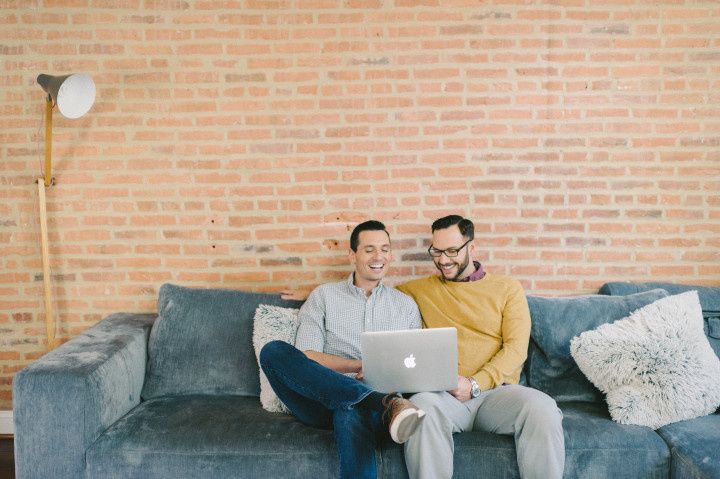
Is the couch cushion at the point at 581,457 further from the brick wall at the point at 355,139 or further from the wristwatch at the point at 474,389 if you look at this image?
the brick wall at the point at 355,139

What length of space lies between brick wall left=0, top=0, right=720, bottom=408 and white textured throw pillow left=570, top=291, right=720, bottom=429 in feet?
1.81

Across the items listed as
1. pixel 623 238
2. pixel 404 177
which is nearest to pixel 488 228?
pixel 404 177

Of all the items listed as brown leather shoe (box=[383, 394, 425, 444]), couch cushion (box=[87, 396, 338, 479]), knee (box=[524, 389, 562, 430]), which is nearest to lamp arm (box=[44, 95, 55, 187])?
couch cushion (box=[87, 396, 338, 479])

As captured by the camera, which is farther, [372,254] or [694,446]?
[372,254]

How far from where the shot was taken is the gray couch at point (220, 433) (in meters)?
2.14

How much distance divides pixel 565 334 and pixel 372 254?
924mm

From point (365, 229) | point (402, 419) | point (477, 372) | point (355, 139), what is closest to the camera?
point (402, 419)

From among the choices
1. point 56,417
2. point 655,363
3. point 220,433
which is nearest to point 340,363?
point 220,433

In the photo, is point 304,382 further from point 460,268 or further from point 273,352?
point 460,268

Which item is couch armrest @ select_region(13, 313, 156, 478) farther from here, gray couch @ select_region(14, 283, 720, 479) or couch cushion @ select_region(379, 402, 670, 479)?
couch cushion @ select_region(379, 402, 670, 479)

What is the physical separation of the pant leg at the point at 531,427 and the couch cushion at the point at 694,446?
0.41m

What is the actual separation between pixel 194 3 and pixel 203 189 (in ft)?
3.03

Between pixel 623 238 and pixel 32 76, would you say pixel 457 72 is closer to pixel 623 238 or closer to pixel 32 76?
pixel 623 238

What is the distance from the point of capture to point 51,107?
2826 mm
